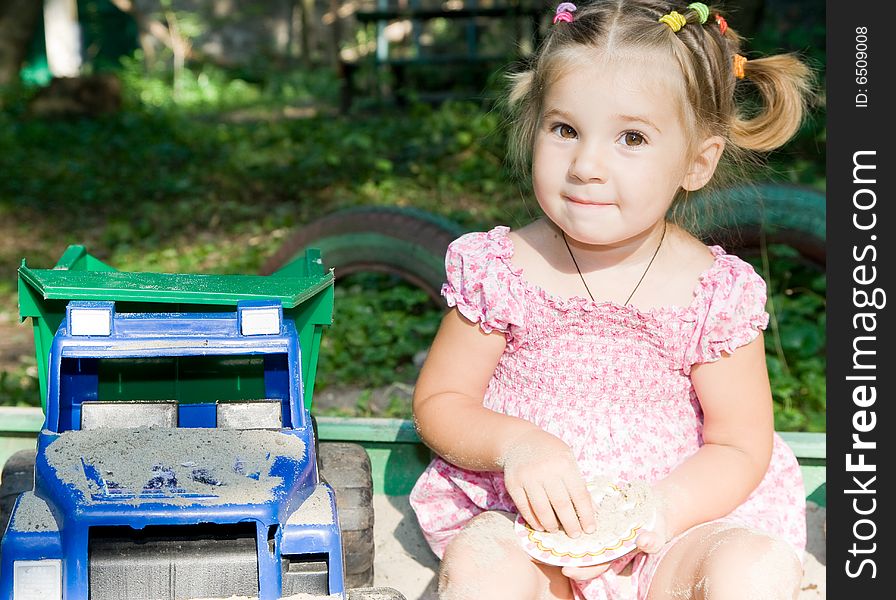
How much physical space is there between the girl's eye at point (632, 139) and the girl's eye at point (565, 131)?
0.08 m

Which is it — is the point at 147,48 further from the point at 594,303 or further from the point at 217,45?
the point at 594,303

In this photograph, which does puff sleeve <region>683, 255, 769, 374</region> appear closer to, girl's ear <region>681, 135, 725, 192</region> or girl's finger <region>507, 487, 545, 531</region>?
girl's ear <region>681, 135, 725, 192</region>

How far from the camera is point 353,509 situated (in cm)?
205

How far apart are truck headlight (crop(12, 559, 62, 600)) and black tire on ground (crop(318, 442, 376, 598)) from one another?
0.57 m

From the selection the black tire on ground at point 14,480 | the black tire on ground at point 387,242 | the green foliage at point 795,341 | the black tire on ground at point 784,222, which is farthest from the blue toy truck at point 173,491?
the black tire on ground at point 784,222

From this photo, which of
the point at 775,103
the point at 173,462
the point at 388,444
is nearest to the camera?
the point at 173,462

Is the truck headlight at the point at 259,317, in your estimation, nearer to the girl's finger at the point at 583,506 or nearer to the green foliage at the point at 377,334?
the girl's finger at the point at 583,506

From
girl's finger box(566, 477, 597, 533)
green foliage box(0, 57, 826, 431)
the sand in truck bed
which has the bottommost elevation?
green foliage box(0, 57, 826, 431)

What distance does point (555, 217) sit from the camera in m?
1.87

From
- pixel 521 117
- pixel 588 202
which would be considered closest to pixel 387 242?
pixel 521 117

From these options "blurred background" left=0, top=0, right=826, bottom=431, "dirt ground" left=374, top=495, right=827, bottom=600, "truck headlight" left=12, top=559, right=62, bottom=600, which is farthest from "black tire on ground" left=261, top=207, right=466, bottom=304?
"truck headlight" left=12, top=559, right=62, bottom=600

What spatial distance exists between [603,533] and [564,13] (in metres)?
0.93

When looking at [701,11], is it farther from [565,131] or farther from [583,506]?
[583,506]

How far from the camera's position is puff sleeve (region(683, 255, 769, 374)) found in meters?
1.91
